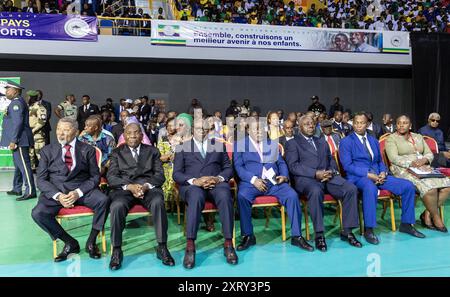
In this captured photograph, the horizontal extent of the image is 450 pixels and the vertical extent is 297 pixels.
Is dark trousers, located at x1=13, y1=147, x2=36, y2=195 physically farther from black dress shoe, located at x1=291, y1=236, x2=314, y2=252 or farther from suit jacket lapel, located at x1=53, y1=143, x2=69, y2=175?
black dress shoe, located at x1=291, y1=236, x2=314, y2=252

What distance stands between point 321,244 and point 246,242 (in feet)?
2.17

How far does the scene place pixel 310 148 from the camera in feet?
13.8

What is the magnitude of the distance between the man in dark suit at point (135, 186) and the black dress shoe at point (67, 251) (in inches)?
18.8

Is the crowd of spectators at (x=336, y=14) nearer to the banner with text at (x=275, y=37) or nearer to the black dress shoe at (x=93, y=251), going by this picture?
the banner with text at (x=275, y=37)

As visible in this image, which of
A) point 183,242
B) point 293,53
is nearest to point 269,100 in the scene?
point 293,53

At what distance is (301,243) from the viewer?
147 inches

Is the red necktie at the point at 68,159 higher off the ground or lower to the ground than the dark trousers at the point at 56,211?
higher

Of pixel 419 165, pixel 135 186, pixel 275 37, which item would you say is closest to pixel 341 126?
pixel 275 37

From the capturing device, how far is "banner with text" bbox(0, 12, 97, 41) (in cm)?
937

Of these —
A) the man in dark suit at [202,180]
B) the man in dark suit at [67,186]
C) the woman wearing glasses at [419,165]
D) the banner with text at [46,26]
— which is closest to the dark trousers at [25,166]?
the man in dark suit at [67,186]

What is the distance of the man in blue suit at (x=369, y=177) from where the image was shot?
398 centimetres

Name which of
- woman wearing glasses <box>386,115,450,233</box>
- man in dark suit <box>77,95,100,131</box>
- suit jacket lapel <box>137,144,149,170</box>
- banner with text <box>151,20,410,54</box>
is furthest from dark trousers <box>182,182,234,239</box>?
banner with text <box>151,20,410,54</box>

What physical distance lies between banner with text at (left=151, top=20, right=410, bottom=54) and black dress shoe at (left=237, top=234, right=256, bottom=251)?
7.56 m
